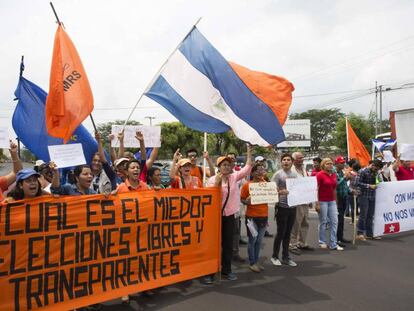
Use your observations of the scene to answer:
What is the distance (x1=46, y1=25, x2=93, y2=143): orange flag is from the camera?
4355 mm

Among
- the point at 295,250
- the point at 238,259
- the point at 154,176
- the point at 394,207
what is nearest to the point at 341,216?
the point at 295,250

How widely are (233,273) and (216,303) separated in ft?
3.66

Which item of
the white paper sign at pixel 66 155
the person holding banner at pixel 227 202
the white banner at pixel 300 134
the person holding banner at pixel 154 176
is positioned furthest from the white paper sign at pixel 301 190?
the white banner at pixel 300 134

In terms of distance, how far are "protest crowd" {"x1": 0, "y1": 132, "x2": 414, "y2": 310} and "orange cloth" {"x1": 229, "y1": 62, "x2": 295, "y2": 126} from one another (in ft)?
2.82

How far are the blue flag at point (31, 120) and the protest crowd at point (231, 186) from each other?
0.51 meters

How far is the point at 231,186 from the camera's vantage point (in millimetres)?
5105

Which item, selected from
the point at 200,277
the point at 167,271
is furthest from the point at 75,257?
the point at 200,277

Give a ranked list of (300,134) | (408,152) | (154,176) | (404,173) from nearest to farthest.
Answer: (154,176), (408,152), (404,173), (300,134)

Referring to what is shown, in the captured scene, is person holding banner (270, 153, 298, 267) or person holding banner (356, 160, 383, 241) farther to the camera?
person holding banner (356, 160, 383, 241)

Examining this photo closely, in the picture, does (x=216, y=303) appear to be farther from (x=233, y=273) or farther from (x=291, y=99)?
(x=291, y=99)

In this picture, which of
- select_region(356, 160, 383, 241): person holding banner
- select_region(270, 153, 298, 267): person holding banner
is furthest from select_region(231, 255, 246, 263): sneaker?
select_region(356, 160, 383, 241): person holding banner

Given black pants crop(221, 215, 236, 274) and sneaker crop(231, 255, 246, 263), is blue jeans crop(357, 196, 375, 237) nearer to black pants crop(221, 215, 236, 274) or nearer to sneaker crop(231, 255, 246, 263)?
sneaker crop(231, 255, 246, 263)

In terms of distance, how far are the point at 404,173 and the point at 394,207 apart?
4.63 feet

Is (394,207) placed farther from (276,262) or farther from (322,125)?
(322,125)
